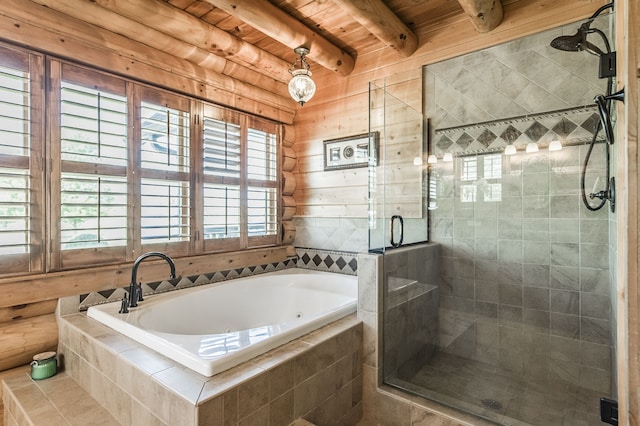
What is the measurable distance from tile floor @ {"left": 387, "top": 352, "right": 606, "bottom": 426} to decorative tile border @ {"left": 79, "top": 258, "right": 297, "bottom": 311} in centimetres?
172

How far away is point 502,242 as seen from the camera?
8.00ft

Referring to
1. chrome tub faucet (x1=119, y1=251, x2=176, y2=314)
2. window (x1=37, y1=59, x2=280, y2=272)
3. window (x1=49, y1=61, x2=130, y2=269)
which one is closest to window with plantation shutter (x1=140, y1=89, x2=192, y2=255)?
window (x1=37, y1=59, x2=280, y2=272)

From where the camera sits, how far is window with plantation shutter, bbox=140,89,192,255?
253cm

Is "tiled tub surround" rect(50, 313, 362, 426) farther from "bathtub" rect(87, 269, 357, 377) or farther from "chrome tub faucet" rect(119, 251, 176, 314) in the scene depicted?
"chrome tub faucet" rect(119, 251, 176, 314)

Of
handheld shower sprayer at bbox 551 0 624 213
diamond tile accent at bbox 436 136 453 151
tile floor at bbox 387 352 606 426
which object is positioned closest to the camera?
handheld shower sprayer at bbox 551 0 624 213

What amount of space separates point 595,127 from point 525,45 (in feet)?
2.54

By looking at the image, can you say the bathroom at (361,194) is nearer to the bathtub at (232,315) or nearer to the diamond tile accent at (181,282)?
the diamond tile accent at (181,282)

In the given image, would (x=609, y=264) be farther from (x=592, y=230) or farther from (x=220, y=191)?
(x=220, y=191)

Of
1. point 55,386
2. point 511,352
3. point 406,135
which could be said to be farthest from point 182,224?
point 511,352

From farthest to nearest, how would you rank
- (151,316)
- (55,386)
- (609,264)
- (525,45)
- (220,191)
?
1. (220,191)
2. (525,45)
3. (151,316)
4. (609,264)
5. (55,386)

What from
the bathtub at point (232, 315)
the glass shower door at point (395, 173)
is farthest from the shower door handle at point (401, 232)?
the bathtub at point (232, 315)

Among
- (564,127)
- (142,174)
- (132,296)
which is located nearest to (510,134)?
(564,127)

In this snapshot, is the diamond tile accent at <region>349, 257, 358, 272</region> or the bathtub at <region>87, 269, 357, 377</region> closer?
the bathtub at <region>87, 269, 357, 377</region>

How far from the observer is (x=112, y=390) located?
160 cm
